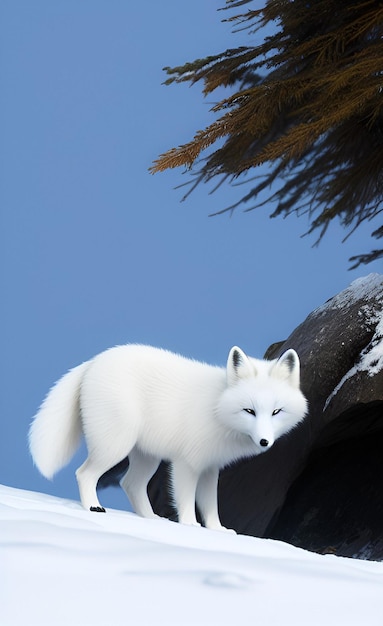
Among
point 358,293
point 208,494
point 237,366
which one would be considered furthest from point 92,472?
point 358,293

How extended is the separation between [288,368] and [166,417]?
517mm

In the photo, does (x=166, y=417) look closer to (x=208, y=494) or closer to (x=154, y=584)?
(x=208, y=494)

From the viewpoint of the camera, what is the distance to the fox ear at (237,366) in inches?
139

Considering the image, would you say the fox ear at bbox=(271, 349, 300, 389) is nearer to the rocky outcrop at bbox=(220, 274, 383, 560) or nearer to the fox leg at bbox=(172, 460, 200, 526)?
the fox leg at bbox=(172, 460, 200, 526)

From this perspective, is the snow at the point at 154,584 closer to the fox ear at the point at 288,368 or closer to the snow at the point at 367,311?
the fox ear at the point at 288,368

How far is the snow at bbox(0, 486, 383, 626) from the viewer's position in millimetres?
1660

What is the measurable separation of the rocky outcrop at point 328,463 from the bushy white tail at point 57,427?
5.25 feet

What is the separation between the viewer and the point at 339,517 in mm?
5195

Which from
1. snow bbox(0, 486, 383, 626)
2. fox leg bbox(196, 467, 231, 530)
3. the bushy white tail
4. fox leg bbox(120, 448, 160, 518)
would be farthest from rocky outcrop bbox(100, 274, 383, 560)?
snow bbox(0, 486, 383, 626)

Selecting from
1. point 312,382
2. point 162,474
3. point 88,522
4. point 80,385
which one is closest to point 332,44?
point 312,382

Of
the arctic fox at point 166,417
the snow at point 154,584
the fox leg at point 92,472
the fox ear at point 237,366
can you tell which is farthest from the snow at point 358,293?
the snow at point 154,584

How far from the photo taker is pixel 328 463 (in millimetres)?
5113

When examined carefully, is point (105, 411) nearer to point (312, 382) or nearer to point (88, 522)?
point (88, 522)

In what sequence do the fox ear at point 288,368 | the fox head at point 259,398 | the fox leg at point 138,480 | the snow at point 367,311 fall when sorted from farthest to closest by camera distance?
the snow at point 367,311
the fox leg at point 138,480
the fox ear at point 288,368
the fox head at point 259,398
